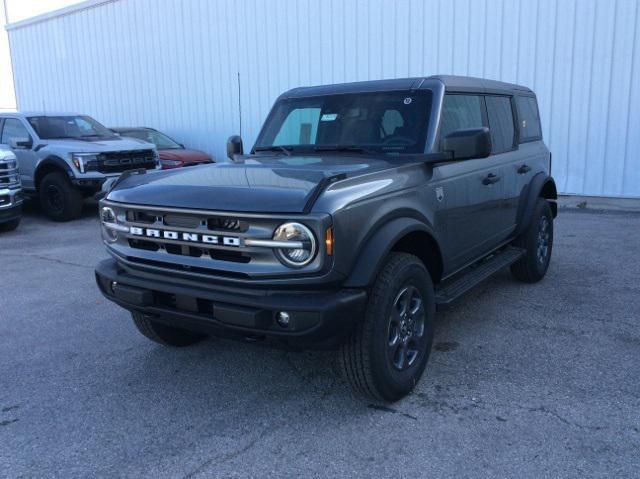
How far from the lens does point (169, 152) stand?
1230cm

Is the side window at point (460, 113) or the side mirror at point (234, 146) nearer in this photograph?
the side window at point (460, 113)

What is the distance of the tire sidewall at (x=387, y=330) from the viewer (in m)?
3.08

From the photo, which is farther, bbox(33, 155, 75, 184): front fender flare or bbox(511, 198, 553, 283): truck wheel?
bbox(33, 155, 75, 184): front fender flare

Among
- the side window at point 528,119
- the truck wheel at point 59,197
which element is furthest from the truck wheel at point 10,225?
the side window at point 528,119

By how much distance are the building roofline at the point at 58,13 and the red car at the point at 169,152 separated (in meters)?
6.00

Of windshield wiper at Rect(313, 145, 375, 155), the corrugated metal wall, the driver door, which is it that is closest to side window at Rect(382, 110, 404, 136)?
windshield wiper at Rect(313, 145, 375, 155)

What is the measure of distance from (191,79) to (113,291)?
13.0m

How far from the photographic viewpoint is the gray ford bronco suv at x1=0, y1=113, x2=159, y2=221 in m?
10.1

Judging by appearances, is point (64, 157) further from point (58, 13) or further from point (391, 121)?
point (58, 13)

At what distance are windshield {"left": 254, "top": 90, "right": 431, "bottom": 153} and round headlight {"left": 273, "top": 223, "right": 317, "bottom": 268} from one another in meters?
1.43

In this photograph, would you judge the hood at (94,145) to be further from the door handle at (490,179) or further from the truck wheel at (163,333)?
the door handle at (490,179)

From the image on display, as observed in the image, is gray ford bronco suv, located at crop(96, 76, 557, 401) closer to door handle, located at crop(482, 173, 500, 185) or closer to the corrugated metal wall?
door handle, located at crop(482, 173, 500, 185)

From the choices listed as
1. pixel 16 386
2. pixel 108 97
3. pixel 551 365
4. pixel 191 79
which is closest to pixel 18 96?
pixel 108 97

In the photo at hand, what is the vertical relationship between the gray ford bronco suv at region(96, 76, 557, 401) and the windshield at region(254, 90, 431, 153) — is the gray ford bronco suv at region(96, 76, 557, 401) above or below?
below
